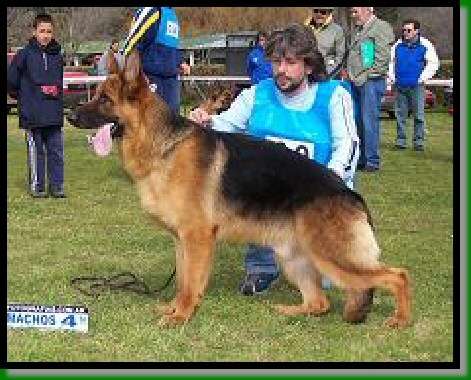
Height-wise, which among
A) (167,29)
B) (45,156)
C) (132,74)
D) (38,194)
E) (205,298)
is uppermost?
(167,29)

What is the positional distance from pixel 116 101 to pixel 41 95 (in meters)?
4.42

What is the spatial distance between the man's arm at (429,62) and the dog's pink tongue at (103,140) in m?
9.75

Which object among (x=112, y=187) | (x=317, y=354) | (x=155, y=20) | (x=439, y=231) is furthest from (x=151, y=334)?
(x=112, y=187)

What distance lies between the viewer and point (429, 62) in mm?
13898

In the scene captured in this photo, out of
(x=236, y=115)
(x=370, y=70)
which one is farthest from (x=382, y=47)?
(x=236, y=115)

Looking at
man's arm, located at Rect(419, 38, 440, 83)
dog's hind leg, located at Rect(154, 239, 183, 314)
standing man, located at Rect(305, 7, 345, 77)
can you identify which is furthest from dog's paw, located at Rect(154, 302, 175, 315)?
man's arm, located at Rect(419, 38, 440, 83)

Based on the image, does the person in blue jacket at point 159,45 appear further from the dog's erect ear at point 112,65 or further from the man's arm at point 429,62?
the man's arm at point 429,62

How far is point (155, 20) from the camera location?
811 cm

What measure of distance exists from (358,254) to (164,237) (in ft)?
9.31

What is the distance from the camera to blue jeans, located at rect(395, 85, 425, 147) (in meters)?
13.8

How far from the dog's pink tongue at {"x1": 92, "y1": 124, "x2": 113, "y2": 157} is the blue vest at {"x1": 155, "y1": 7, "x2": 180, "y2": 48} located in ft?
11.7

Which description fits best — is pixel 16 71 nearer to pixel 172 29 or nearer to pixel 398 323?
pixel 172 29

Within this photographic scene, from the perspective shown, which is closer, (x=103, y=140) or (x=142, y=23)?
(x=103, y=140)

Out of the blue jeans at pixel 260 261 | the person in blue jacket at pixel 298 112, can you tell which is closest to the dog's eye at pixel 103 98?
the person in blue jacket at pixel 298 112
